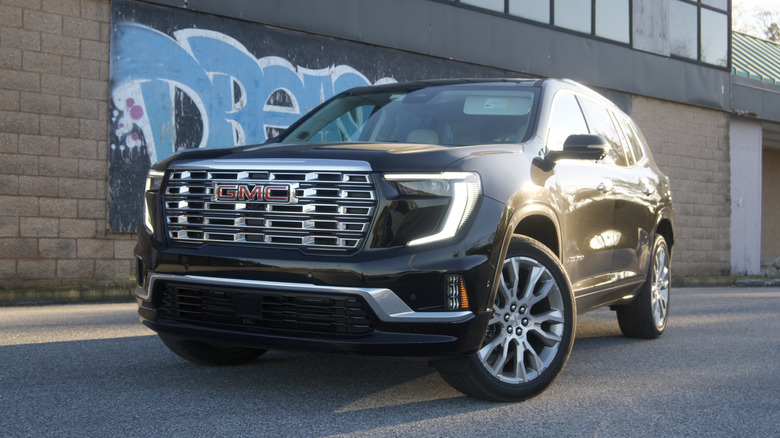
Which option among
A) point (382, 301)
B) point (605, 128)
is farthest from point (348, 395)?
point (605, 128)

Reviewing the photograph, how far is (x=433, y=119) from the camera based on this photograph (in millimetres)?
5180

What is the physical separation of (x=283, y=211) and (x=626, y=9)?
1662cm

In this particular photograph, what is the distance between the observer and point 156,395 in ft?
13.8

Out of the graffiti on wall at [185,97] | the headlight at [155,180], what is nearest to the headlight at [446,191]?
the headlight at [155,180]

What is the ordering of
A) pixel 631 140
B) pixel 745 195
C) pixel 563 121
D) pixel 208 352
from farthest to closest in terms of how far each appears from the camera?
pixel 745 195, pixel 631 140, pixel 563 121, pixel 208 352

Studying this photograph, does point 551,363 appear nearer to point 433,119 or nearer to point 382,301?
point 382,301

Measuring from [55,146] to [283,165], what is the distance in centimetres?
768

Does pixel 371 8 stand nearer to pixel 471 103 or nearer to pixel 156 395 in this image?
pixel 471 103

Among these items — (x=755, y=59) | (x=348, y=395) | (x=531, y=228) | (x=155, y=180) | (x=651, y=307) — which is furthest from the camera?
(x=755, y=59)

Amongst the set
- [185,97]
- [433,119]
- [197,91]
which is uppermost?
[197,91]

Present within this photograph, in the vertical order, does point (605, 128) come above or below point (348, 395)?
above

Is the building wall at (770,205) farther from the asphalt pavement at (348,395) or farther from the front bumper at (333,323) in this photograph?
the front bumper at (333,323)

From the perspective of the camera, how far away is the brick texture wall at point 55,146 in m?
10.2

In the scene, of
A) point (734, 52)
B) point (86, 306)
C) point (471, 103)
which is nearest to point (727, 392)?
point (471, 103)
